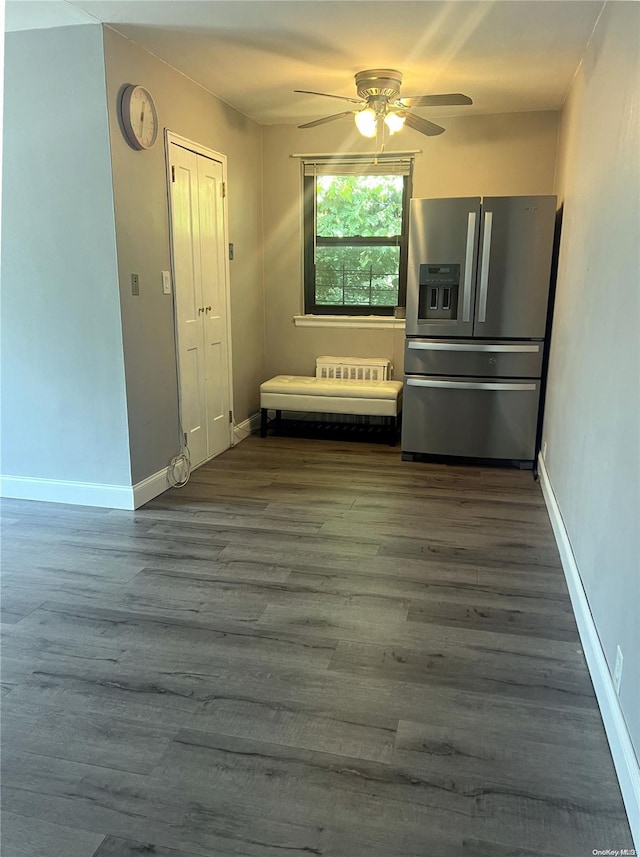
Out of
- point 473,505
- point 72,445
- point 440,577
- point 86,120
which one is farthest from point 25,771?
point 86,120

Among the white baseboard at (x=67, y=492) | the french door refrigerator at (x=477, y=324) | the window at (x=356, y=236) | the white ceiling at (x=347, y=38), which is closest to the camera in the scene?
the white ceiling at (x=347, y=38)

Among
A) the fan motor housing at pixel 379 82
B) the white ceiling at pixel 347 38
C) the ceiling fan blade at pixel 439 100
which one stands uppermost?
the white ceiling at pixel 347 38

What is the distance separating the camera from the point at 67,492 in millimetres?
3668

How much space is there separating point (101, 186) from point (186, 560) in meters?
1.97

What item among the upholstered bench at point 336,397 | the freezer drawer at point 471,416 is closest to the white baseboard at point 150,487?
the upholstered bench at point 336,397

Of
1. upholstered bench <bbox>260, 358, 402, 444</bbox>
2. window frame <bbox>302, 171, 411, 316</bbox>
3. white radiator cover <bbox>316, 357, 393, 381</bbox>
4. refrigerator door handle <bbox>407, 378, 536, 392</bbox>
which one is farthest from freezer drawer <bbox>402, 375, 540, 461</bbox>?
window frame <bbox>302, 171, 411, 316</bbox>

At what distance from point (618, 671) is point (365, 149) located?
4.35m

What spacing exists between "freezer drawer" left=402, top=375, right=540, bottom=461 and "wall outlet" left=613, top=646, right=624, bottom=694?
264 centimetres

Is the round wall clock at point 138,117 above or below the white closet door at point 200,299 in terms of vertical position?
above

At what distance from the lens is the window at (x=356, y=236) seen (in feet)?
16.6

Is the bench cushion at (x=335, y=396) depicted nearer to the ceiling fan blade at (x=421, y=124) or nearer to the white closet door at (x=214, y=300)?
the white closet door at (x=214, y=300)

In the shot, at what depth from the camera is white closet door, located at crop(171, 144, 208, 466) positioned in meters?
3.82

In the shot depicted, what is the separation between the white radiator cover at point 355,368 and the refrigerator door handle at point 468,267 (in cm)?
108

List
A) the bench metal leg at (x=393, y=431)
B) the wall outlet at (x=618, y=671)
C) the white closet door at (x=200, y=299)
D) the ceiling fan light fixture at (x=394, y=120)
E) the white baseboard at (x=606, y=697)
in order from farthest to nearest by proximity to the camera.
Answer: the bench metal leg at (x=393, y=431) < the white closet door at (x=200, y=299) < the ceiling fan light fixture at (x=394, y=120) < the wall outlet at (x=618, y=671) < the white baseboard at (x=606, y=697)
